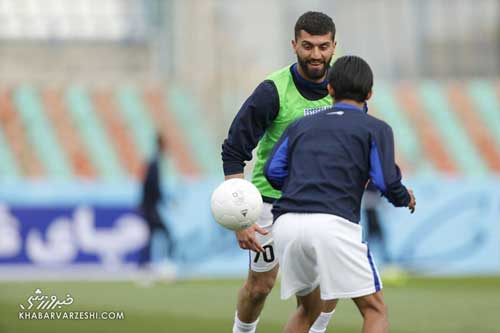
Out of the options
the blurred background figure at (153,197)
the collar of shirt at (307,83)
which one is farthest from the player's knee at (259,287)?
the blurred background figure at (153,197)

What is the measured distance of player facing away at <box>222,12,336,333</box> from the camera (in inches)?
293

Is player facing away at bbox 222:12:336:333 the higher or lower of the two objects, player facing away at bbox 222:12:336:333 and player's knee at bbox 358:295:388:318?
the higher

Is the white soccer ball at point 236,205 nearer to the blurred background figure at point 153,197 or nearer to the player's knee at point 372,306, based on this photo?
the player's knee at point 372,306

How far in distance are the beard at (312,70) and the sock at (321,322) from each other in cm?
156

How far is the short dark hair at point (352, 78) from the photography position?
650cm

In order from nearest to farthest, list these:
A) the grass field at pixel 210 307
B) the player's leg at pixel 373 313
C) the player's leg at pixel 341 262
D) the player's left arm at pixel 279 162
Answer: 1. the player's leg at pixel 341 262
2. the player's leg at pixel 373 313
3. the player's left arm at pixel 279 162
4. the grass field at pixel 210 307

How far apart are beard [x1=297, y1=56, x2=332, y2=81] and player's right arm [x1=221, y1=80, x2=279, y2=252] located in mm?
223

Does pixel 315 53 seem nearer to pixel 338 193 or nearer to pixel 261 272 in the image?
pixel 338 193

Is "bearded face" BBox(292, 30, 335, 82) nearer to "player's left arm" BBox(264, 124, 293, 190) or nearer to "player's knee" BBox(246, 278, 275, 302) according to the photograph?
"player's left arm" BBox(264, 124, 293, 190)

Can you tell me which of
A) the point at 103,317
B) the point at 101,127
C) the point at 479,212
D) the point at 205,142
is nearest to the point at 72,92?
the point at 101,127

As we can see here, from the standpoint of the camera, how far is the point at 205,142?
79.6ft

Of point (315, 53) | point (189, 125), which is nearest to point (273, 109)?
point (315, 53)

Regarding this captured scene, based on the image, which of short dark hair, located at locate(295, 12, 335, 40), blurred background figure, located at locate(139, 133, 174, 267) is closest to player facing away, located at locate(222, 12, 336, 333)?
short dark hair, located at locate(295, 12, 335, 40)

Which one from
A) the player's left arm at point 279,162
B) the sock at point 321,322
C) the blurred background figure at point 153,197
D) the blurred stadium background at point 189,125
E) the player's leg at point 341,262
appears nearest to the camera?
the player's leg at point 341,262
